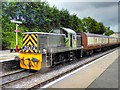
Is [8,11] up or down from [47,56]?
up

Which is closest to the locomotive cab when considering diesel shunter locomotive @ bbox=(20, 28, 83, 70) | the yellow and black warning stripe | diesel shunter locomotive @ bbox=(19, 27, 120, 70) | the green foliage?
diesel shunter locomotive @ bbox=(19, 27, 120, 70)

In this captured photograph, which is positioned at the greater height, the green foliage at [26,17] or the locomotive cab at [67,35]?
the green foliage at [26,17]

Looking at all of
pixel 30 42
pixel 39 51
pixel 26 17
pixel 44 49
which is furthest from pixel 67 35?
pixel 26 17

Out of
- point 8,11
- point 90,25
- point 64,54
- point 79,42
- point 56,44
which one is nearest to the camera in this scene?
point 56,44

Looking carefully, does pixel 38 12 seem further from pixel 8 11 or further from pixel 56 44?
pixel 56 44

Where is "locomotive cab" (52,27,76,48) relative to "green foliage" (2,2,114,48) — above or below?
below

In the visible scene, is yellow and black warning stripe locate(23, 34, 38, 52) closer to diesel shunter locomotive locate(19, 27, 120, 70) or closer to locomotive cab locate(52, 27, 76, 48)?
diesel shunter locomotive locate(19, 27, 120, 70)

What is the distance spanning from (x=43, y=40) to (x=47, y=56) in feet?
3.61

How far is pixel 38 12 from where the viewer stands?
3531 centimetres

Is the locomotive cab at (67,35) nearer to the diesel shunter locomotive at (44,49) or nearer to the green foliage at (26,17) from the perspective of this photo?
the diesel shunter locomotive at (44,49)

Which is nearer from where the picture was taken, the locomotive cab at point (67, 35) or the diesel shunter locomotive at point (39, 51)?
the diesel shunter locomotive at point (39, 51)

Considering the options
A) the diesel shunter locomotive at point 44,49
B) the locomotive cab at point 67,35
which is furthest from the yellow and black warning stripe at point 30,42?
the locomotive cab at point 67,35

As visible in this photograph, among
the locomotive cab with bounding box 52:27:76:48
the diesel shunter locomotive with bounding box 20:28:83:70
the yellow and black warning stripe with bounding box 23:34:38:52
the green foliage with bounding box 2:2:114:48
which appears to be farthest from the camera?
the green foliage with bounding box 2:2:114:48

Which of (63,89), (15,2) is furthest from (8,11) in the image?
(63,89)
